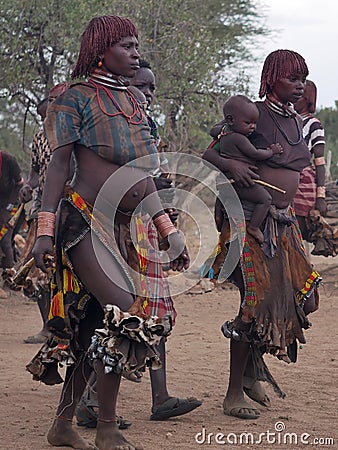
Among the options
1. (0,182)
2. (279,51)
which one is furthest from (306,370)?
(0,182)

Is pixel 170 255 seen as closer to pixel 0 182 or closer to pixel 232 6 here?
pixel 0 182

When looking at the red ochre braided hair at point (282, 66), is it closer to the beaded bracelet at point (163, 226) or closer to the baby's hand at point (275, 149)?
the baby's hand at point (275, 149)

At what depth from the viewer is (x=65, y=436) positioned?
14.1ft

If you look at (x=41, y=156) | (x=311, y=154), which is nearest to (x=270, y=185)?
(x=311, y=154)

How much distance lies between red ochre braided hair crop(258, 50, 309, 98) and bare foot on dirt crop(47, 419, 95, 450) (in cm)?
221

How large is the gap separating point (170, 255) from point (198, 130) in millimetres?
9114

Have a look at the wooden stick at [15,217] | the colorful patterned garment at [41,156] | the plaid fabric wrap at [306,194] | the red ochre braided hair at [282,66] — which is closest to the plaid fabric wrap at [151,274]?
the red ochre braided hair at [282,66]

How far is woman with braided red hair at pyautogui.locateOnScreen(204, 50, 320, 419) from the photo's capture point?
16.3 feet

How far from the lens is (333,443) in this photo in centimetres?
437

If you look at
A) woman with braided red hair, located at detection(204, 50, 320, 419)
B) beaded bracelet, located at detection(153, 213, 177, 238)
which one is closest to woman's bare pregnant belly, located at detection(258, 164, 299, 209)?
woman with braided red hair, located at detection(204, 50, 320, 419)

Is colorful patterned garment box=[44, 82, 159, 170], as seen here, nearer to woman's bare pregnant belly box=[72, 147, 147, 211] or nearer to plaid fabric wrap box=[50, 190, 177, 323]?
woman's bare pregnant belly box=[72, 147, 147, 211]

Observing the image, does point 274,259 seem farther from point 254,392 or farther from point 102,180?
point 102,180

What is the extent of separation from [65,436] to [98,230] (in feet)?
3.32

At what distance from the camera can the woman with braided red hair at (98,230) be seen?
4020mm
